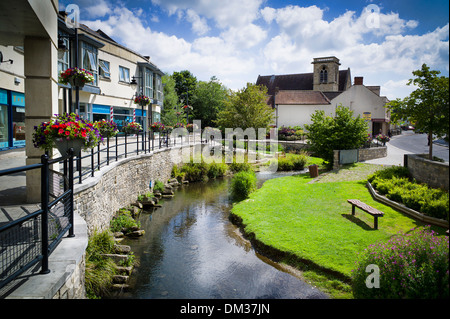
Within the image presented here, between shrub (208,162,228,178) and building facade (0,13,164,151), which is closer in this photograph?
building facade (0,13,164,151)

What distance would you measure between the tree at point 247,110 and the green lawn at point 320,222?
18132 mm

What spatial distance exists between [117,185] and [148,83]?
57.8 ft

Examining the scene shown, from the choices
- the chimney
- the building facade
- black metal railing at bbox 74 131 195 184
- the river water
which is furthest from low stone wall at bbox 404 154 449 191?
the chimney

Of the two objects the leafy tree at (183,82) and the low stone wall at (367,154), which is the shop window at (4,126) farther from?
the leafy tree at (183,82)

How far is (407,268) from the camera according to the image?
3859mm

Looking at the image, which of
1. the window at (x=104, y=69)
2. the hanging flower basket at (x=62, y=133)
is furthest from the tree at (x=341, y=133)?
the hanging flower basket at (x=62, y=133)

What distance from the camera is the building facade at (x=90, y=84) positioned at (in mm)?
12219

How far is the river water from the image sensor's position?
652 cm

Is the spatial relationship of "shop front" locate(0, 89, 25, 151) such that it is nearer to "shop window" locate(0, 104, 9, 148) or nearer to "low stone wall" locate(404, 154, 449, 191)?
"shop window" locate(0, 104, 9, 148)

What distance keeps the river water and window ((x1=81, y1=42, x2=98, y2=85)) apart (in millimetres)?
10929
